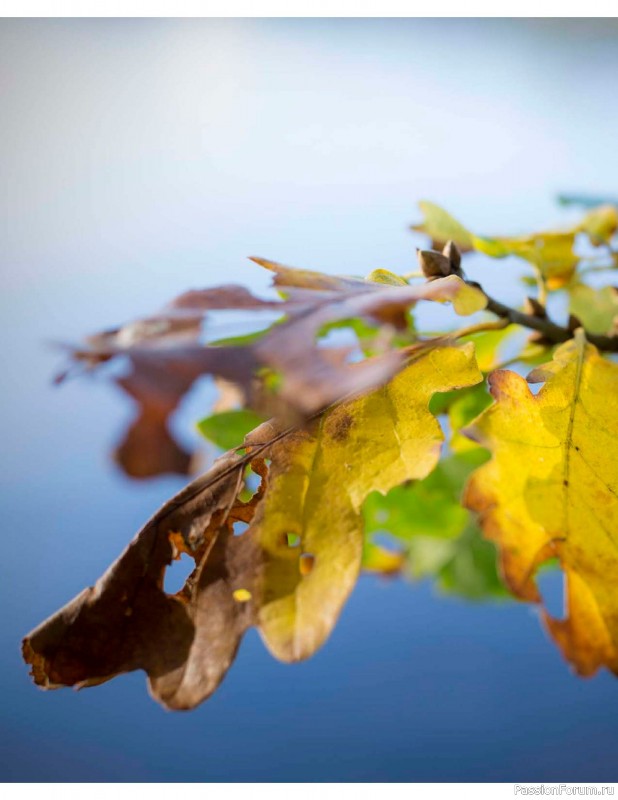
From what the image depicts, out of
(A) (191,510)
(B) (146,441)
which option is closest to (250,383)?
(B) (146,441)

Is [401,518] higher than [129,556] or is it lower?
lower

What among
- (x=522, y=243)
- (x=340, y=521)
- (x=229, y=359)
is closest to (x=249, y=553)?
(x=340, y=521)

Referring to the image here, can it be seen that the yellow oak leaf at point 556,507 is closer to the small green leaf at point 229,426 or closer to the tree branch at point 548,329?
the tree branch at point 548,329

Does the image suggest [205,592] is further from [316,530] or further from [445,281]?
[445,281]

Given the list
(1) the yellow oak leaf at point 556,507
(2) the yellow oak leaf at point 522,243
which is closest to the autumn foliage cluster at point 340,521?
(1) the yellow oak leaf at point 556,507

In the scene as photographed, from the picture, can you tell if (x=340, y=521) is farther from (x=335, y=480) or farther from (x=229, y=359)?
(x=229, y=359)
